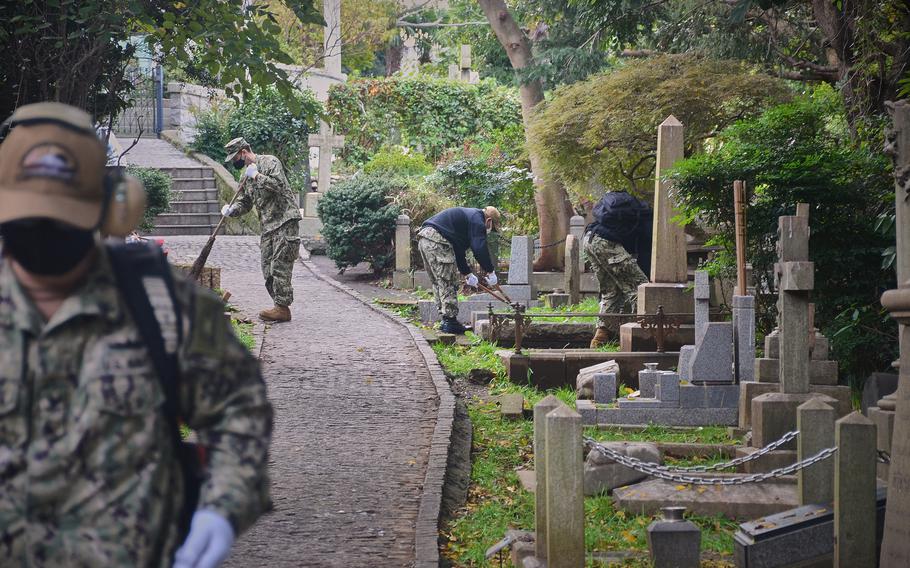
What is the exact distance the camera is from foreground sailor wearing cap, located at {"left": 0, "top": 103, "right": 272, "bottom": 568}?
269 cm

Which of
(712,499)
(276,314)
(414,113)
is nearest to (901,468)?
(712,499)

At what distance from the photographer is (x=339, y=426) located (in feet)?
32.2

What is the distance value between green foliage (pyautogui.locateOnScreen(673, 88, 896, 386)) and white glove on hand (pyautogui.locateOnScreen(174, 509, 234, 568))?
8838mm

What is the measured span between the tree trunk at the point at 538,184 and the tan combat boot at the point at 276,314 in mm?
8527

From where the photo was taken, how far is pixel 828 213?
1138 cm

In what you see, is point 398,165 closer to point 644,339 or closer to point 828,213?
point 644,339

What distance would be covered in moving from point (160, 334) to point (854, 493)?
3.68m

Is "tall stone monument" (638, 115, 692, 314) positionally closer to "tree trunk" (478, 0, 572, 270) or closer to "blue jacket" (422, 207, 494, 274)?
"blue jacket" (422, 207, 494, 274)

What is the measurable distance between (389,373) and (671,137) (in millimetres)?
4208

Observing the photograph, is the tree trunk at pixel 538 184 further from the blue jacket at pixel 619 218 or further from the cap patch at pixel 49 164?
the cap patch at pixel 49 164

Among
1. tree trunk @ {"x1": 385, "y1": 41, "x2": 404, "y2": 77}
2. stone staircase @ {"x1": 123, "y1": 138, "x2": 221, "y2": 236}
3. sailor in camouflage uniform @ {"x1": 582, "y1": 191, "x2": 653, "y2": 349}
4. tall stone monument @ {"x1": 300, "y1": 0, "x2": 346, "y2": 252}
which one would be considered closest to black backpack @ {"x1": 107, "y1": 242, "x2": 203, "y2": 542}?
sailor in camouflage uniform @ {"x1": 582, "y1": 191, "x2": 653, "y2": 349}

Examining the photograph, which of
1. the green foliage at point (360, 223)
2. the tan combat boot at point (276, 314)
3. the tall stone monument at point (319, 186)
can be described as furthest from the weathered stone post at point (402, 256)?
the tan combat boot at point (276, 314)

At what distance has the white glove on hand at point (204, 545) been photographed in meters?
2.70

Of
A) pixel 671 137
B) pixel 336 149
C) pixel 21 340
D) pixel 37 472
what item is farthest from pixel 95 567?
pixel 336 149
